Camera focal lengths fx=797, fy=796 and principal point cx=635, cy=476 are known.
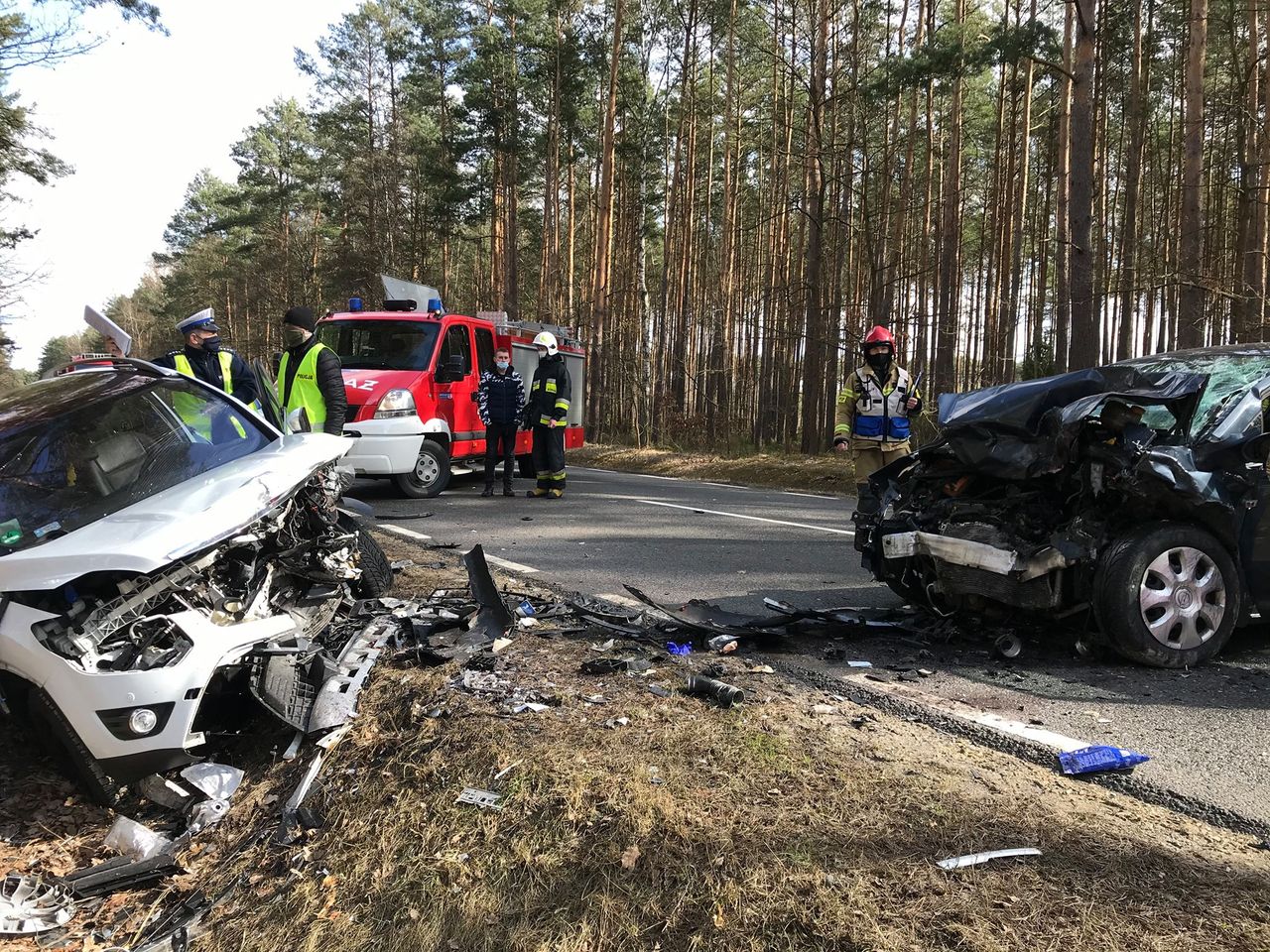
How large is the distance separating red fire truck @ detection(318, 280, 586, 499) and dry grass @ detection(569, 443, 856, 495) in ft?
17.2

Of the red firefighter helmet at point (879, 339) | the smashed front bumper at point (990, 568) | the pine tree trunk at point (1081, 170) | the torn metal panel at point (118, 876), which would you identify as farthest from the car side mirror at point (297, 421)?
the pine tree trunk at point (1081, 170)

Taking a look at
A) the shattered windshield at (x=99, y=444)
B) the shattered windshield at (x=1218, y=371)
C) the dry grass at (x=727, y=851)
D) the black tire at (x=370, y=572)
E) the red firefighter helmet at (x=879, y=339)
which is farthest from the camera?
the red firefighter helmet at (x=879, y=339)

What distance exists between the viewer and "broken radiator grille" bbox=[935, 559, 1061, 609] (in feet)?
12.3

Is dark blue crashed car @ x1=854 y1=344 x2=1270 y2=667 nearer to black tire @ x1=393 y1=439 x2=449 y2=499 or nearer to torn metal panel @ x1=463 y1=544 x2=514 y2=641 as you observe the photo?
torn metal panel @ x1=463 y1=544 x2=514 y2=641

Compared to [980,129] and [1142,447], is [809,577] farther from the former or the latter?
[980,129]

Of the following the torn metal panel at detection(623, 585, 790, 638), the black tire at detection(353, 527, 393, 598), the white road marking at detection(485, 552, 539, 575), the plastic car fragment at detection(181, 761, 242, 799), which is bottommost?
the plastic car fragment at detection(181, 761, 242, 799)

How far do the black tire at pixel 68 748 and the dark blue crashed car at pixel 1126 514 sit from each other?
3.60 metres

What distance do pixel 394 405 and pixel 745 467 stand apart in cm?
838

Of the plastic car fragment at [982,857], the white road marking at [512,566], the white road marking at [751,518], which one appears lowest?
the white road marking at [512,566]

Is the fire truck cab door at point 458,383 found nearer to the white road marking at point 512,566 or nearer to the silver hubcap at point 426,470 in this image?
the silver hubcap at point 426,470

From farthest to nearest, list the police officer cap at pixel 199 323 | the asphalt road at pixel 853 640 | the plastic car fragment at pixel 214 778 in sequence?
the police officer cap at pixel 199 323 → the asphalt road at pixel 853 640 → the plastic car fragment at pixel 214 778

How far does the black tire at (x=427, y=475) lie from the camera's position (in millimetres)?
9922

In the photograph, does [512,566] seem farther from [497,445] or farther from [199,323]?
[497,445]

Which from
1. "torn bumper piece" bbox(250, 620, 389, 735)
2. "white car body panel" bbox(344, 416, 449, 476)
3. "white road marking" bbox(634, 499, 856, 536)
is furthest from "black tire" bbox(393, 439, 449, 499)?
"torn bumper piece" bbox(250, 620, 389, 735)
